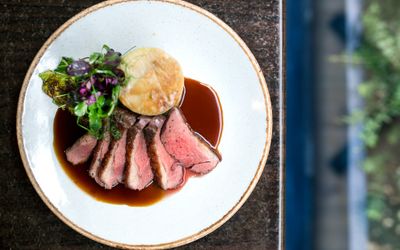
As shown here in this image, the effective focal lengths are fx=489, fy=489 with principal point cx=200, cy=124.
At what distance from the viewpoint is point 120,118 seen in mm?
1591

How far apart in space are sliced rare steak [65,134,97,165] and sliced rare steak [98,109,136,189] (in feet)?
0.21

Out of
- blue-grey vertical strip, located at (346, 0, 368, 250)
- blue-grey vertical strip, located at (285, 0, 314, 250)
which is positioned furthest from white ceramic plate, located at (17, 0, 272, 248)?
blue-grey vertical strip, located at (346, 0, 368, 250)

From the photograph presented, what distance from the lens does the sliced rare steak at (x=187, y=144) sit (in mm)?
1629

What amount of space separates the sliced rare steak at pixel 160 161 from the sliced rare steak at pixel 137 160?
0.9 inches

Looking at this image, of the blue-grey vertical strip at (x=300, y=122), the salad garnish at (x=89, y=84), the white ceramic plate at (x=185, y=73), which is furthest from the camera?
the blue-grey vertical strip at (x=300, y=122)

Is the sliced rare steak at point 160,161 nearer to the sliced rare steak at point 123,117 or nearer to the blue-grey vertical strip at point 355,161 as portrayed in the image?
the sliced rare steak at point 123,117

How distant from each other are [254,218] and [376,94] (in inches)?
48.5

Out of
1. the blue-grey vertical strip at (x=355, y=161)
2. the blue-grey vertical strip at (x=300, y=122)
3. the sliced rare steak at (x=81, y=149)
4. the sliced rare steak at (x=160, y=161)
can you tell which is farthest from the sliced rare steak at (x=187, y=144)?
the blue-grey vertical strip at (x=355, y=161)

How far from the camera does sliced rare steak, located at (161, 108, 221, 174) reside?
64.1 inches

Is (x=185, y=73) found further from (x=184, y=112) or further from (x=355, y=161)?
(x=355, y=161)

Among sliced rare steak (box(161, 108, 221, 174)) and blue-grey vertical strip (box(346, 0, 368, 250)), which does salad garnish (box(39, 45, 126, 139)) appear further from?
blue-grey vertical strip (box(346, 0, 368, 250))

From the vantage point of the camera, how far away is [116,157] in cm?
165

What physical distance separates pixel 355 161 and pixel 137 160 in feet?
4.52

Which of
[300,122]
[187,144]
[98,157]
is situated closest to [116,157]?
[98,157]
